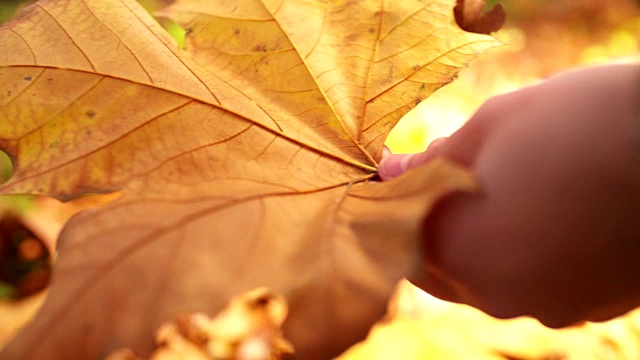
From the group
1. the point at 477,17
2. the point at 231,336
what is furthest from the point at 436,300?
the point at 477,17

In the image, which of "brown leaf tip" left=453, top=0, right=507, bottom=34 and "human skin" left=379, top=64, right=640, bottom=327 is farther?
"brown leaf tip" left=453, top=0, right=507, bottom=34

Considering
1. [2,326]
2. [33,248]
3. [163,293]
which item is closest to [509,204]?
[163,293]

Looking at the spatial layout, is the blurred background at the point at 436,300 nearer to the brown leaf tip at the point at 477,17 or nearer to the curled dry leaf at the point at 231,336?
the brown leaf tip at the point at 477,17

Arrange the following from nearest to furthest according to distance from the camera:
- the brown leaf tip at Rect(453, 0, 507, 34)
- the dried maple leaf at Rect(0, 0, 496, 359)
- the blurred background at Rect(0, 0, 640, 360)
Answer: the dried maple leaf at Rect(0, 0, 496, 359), the brown leaf tip at Rect(453, 0, 507, 34), the blurred background at Rect(0, 0, 640, 360)

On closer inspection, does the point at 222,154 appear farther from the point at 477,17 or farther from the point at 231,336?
the point at 231,336

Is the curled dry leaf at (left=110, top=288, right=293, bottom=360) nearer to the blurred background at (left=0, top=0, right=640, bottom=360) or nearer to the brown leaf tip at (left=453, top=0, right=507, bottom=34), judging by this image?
the blurred background at (left=0, top=0, right=640, bottom=360)

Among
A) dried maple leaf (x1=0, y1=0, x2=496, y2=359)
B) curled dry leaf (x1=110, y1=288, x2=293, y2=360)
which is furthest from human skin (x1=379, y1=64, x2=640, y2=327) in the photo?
curled dry leaf (x1=110, y1=288, x2=293, y2=360)
